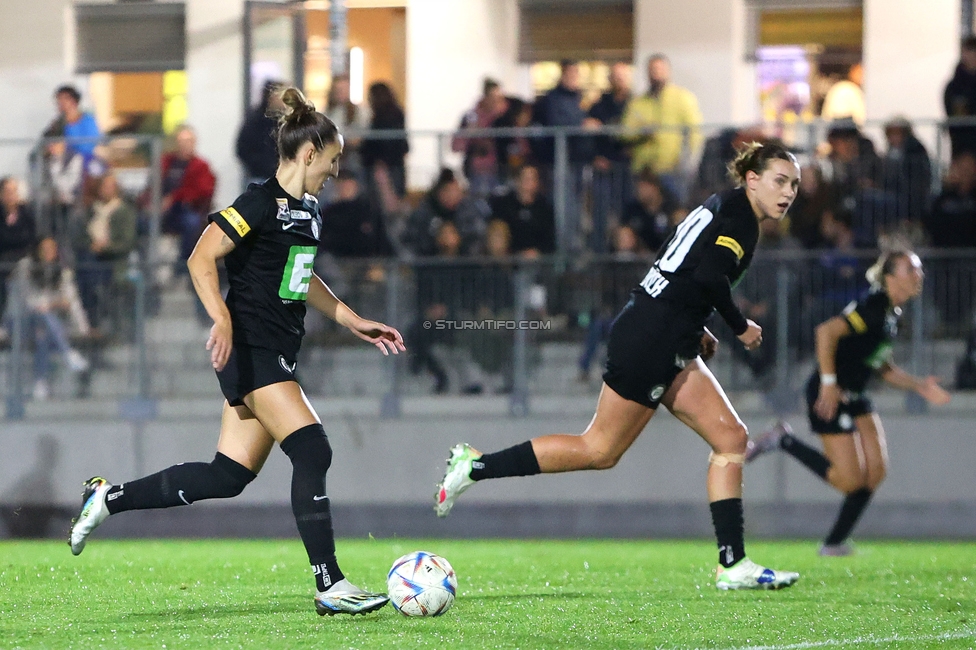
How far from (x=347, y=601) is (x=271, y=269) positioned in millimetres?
1320

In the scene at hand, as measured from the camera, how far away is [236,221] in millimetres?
5867

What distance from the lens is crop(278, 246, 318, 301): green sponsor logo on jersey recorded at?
6047 millimetres

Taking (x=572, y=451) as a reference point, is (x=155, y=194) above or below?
→ above

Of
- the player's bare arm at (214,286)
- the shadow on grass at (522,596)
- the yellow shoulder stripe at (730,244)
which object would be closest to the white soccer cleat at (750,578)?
the shadow on grass at (522,596)

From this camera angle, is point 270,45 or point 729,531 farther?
point 270,45

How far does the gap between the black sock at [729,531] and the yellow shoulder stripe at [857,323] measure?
2.70 meters

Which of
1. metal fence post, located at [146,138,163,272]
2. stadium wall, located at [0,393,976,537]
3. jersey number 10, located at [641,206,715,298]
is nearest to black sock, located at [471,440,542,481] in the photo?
jersey number 10, located at [641,206,715,298]

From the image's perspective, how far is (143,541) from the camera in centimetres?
1174

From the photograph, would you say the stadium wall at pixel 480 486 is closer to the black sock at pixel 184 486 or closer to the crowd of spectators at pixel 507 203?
the crowd of spectators at pixel 507 203

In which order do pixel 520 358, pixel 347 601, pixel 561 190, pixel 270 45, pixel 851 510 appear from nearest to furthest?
pixel 347 601 → pixel 851 510 → pixel 520 358 → pixel 561 190 → pixel 270 45

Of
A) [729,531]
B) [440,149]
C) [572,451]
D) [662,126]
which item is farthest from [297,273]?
[662,126]

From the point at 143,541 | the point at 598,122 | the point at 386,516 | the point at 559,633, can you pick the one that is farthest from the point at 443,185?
the point at 559,633

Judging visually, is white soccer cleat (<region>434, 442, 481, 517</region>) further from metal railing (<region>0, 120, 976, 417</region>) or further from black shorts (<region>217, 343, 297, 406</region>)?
metal railing (<region>0, 120, 976, 417</region>)

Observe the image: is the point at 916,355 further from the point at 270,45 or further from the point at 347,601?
the point at 270,45
